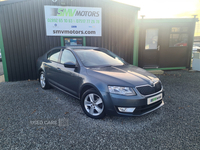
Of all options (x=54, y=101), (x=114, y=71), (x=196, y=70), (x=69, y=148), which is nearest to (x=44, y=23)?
(x=54, y=101)

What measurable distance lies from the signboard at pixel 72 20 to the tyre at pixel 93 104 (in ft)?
14.9

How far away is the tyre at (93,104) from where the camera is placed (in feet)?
10.1

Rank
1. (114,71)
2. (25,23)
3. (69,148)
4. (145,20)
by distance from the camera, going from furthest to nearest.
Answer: (145,20) → (25,23) → (114,71) → (69,148)

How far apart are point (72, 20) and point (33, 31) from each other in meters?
1.84

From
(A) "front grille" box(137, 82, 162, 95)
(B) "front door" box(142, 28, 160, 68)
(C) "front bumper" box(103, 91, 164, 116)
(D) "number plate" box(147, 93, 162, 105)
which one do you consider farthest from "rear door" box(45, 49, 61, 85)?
(B) "front door" box(142, 28, 160, 68)

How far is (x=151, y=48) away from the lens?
28.8 feet

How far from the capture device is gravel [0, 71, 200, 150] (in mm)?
2447

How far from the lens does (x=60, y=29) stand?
6.83 m

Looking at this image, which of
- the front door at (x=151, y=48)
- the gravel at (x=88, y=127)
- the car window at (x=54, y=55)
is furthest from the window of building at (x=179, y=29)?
the car window at (x=54, y=55)

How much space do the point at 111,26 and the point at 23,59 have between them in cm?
452

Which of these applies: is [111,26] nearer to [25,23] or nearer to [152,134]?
[25,23]

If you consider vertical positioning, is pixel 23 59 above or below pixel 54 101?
above

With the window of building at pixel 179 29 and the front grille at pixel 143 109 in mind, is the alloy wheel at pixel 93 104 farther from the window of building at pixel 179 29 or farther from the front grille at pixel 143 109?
the window of building at pixel 179 29


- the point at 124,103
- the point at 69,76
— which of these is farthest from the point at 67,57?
the point at 124,103
